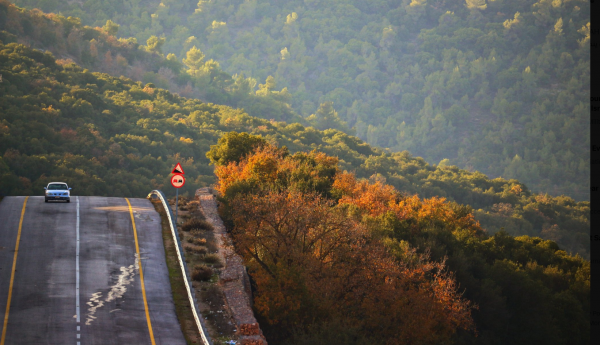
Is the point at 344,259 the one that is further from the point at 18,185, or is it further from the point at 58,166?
the point at 58,166

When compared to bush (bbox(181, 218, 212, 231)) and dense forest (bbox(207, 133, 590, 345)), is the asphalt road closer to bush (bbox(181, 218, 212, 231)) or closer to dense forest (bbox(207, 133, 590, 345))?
bush (bbox(181, 218, 212, 231))

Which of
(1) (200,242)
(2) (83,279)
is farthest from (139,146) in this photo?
(2) (83,279)

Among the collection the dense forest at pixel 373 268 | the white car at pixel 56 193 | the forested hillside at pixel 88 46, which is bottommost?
the dense forest at pixel 373 268

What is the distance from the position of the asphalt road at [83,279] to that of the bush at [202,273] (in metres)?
1.45

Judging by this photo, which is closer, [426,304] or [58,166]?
[426,304]

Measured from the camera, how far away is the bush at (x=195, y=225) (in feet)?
117

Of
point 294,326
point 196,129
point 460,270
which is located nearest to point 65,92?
point 196,129

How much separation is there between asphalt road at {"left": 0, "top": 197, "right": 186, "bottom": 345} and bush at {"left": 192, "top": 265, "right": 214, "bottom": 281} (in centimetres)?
145

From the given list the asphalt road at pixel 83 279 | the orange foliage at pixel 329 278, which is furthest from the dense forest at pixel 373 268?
the asphalt road at pixel 83 279

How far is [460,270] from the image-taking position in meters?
47.9

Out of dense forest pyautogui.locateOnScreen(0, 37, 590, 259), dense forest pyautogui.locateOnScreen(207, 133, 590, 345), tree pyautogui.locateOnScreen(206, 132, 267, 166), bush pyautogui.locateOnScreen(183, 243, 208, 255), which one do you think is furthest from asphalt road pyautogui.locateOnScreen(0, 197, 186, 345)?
dense forest pyautogui.locateOnScreen(0, 37, 590, 259)

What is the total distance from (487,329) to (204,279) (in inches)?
1069

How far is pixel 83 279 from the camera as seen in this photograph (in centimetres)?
2714

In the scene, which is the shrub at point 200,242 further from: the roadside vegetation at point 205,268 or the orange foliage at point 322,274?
the orange foliage at point 322,274
